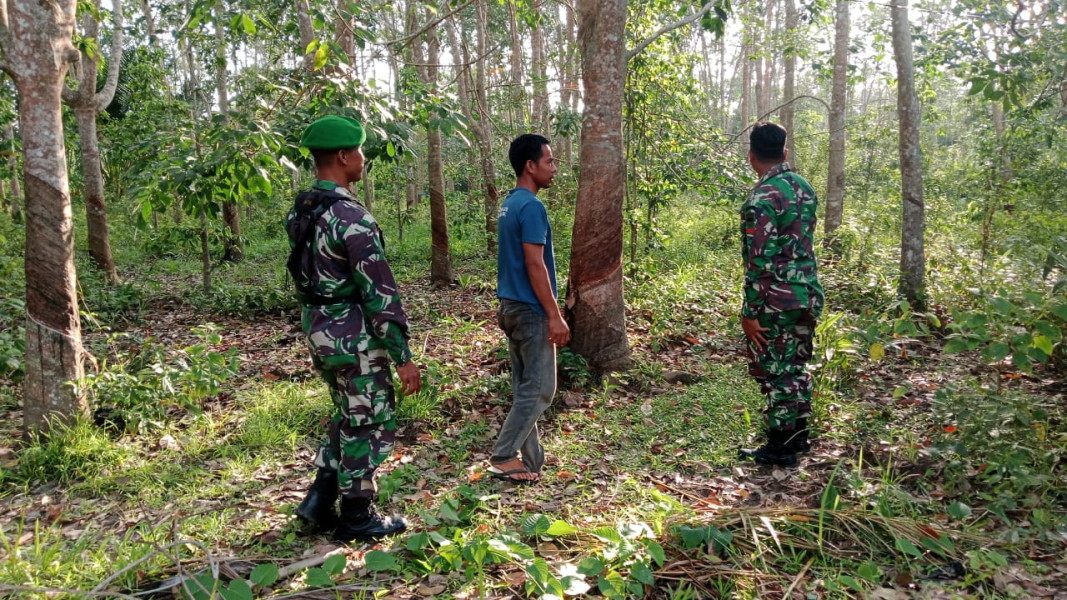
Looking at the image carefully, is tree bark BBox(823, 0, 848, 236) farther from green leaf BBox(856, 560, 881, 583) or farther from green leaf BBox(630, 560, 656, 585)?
green leaf BBox(630, 560, 656, 585)

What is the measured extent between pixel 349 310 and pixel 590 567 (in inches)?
58.6

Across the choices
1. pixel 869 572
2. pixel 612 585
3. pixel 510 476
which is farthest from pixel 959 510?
pixel 510 476

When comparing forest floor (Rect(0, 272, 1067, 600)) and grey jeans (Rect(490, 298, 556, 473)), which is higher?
grey jeans (Rect(490, 298, 556, 473))

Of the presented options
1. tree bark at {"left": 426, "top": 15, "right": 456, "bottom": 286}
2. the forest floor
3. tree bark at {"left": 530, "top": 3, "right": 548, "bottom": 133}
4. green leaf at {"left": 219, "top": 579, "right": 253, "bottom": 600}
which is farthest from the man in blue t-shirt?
tree bark at {"left": 530, "top": 3, "right": 548, "bottom": 133}

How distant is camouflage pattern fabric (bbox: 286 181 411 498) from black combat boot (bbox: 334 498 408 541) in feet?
0.18

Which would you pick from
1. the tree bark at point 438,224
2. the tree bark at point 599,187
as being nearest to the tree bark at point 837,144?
the tree bark at point 438,224

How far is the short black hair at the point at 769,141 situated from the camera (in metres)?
3.58

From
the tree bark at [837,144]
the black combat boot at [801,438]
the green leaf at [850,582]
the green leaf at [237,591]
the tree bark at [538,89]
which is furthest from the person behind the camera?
the tree bark at [538,89]

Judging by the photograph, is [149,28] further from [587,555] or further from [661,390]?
[587,555]

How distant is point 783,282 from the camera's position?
354 cm

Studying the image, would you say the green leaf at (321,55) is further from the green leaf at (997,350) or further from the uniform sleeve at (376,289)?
the green leaf at (997,350)

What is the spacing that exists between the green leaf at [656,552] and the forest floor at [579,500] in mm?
18

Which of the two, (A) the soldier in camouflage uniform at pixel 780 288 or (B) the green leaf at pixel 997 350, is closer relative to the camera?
(B) the green leaf at pixel 997 350

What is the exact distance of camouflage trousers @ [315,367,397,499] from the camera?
9.09 feet
